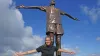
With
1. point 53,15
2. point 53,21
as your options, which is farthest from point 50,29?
point 53,15

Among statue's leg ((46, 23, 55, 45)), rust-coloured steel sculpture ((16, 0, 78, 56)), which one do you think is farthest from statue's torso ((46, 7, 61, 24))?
statue's leg ((46, 23, 55, 45))

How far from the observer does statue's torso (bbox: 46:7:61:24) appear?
1391 centimetres

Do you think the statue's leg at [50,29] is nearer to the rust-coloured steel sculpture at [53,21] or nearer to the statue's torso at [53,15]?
the rust-coloured steel sculpture at [53,21]

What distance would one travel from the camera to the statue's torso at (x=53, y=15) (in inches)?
548

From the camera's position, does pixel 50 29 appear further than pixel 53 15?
No

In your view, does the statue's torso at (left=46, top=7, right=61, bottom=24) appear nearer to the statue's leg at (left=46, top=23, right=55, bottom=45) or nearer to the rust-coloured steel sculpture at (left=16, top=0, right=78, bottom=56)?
the rust-coloured steel sculpture at (left=16, top=0, right=78, bottom=56)

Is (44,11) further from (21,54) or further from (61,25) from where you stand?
(21,54)

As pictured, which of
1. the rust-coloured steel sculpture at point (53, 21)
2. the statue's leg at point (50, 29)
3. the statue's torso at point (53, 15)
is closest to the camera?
the statue's leg at point (50, 29)

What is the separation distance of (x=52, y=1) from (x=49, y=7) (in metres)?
0.38

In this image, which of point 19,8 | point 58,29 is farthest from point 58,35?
point 19,8

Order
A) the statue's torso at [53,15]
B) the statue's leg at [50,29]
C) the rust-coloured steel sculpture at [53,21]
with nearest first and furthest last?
the statue's leg at [50,29] < the rust-coloured steel sculpture at [53,21] < the statue's torso at [53,15]

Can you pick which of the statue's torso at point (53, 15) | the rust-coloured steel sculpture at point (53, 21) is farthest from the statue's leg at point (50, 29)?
the statue's torso at point (53, 15)

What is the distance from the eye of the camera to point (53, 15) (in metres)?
14.1

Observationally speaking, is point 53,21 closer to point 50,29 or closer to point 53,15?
point 53,15
